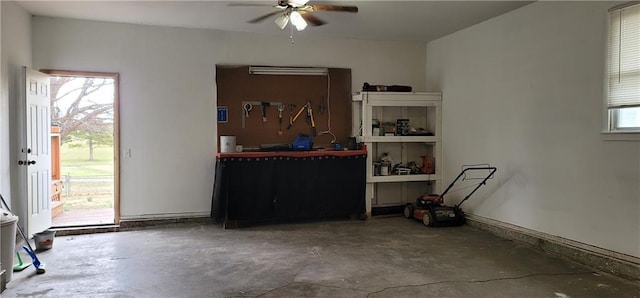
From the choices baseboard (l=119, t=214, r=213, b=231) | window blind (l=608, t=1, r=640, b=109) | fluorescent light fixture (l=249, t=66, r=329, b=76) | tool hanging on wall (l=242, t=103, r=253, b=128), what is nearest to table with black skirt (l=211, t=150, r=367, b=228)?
baseboard (l=119, t=214, r=213, b=231)

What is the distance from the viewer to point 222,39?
611 cm

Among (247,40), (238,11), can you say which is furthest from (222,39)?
(238,11)

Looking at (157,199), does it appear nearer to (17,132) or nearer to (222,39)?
(17,132)

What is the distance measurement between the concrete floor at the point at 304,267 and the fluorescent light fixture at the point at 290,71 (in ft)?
7.64

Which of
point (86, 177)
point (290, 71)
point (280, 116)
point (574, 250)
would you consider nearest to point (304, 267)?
point (574, 250)

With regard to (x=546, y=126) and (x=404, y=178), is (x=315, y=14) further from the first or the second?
(x=546, y=126)

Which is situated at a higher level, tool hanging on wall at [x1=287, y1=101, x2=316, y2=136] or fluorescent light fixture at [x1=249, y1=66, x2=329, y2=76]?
fluorescent light fixture at [x1=249, y1=66, x2=329, y2=76]

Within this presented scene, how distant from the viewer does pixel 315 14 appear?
202 inches

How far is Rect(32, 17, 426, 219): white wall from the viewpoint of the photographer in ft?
18.2

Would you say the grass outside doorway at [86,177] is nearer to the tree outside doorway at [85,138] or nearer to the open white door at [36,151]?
the tree outside doorway at [85,138]

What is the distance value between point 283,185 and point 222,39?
228 centimetres

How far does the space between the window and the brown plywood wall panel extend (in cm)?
356

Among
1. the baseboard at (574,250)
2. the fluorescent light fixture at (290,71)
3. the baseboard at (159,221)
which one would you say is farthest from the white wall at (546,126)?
the baseboard at (159,221)

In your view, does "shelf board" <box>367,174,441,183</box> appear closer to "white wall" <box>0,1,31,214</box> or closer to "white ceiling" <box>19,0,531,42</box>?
"white ceiling" <box>19,0,531,42</box>
